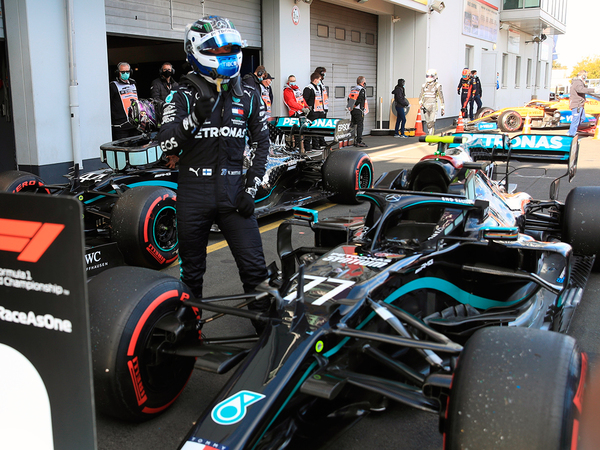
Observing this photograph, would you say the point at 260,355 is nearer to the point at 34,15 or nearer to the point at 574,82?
the point at 34,15

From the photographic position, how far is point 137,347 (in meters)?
2.54

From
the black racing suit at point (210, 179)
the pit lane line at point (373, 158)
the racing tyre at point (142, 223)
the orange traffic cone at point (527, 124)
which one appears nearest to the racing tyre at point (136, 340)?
the black racing suit at point (210, 179)

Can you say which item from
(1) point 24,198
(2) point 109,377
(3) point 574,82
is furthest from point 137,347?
(3) point 574,82

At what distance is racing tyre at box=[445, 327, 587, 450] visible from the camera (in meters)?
1.80

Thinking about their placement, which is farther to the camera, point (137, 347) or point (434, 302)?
point (434, 302)

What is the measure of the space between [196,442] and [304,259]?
190cm

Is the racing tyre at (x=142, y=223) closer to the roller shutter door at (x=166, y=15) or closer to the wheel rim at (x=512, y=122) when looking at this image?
the roller shutter door at (x=166, y=15)

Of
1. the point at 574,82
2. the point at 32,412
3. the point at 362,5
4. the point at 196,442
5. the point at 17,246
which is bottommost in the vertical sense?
the point at 196,442

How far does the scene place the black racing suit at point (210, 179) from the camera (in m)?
3.26

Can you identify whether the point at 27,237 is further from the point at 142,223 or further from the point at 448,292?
the point at 142,223

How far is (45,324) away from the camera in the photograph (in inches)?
51.9

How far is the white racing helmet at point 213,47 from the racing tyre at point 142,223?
2.01 metres

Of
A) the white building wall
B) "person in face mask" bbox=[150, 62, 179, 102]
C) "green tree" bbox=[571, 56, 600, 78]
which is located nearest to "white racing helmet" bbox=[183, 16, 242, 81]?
the white building wall

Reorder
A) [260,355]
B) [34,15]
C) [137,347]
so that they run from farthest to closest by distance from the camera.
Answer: [34,15] → [137,347] → [260,355]
